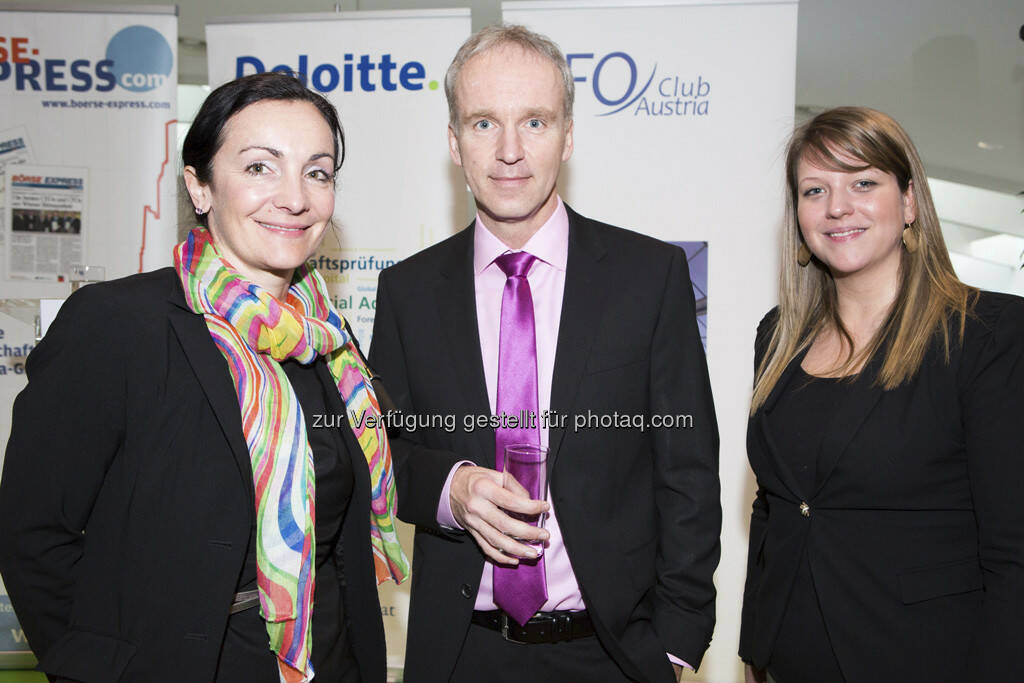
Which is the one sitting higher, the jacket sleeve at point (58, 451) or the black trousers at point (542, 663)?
the jacket sleeve at point (58, 451)

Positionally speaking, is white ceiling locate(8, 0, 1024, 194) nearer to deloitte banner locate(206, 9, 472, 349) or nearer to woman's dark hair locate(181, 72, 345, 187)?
deloitte banner locate(206, 9, 472, 349)

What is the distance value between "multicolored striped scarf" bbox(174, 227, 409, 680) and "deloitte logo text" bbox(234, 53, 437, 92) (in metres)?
2.20

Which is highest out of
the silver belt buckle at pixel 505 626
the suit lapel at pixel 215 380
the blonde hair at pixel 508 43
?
the blonde hair at pixel 508 43

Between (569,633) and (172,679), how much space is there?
34.7 inches

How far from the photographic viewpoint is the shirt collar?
6.57 feet

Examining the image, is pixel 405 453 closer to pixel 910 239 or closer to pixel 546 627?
pixel 546 627

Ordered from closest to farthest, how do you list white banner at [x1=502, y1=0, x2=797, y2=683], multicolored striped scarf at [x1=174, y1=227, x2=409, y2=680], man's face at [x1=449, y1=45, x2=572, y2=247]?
multicolored striped scarf at [x1=174, y1=227, x2=409, y2=680], man's face at [x1=449, y1=45, x2=572, y2=247], white banner at [x1=502, y1=0, x2=797, y2=683]

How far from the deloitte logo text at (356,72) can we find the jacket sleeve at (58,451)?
2.51 metres

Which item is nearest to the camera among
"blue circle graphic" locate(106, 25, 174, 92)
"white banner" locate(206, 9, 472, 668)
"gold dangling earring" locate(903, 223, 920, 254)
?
"gold dangling earring" locate(903, 223, 920, 254)

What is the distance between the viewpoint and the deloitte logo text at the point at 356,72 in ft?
12.3

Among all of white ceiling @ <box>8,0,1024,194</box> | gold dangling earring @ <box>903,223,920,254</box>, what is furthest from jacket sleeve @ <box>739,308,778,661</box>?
white ceiling @ <box>8,0,1024,194</box>

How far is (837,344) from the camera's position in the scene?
2.16 metres

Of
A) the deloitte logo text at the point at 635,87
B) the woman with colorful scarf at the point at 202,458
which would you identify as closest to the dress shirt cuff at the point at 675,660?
the woman with colorful scarf at the point at 202,458

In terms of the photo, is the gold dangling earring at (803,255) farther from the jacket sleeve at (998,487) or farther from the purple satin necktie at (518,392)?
the purple satin necktie at (518,392)
